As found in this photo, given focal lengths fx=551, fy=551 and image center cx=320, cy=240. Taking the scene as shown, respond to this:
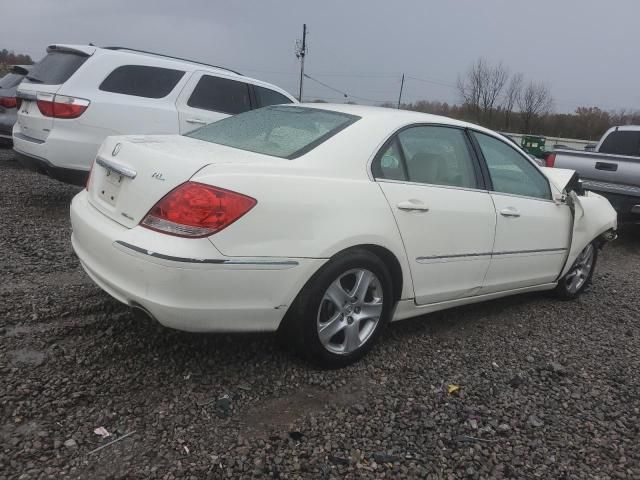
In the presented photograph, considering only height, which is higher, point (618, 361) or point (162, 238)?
point (162, 238)

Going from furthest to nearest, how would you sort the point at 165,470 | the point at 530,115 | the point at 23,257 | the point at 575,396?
1. the point at 530,115
2. the point at 23,257
3. the point at 575,396
4. the point at 165,470

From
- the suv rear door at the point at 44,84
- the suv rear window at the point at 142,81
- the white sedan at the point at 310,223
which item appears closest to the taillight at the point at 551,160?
the white sedan at the point at 310,223

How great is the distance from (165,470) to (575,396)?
2.26m

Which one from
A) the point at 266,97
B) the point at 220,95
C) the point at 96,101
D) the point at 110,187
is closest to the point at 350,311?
the point at 110,187

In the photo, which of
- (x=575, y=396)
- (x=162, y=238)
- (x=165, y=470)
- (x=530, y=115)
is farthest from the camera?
(x=530, y=115)

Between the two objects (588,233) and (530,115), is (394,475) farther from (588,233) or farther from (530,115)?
(530,115)

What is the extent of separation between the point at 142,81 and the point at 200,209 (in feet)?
14.0

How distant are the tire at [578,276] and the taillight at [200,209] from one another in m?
Answer: 3.30

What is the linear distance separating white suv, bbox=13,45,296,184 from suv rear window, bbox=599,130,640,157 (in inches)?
258

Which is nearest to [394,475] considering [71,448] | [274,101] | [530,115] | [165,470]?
[165,470]

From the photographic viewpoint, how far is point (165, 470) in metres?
2.17

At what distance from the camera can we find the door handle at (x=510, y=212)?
12.3ft

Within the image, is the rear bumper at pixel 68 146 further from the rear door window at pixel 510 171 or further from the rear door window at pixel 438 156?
the rear door window at pixel 510 171

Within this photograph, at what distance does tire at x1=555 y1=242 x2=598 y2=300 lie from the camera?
4.78m
